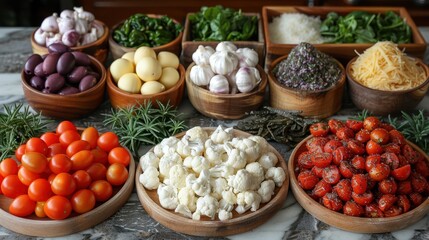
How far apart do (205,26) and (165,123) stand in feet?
1.99

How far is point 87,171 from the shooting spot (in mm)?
1585

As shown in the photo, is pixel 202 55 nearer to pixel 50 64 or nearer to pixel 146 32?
pixel 146 32

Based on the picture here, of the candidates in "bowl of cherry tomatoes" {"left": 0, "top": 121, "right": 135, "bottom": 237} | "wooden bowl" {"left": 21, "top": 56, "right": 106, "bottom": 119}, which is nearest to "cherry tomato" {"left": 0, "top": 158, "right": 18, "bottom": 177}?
"bowl of cherry tomatoes" {"left": 0, "top": 121, "right": 135, "bottom": 237}

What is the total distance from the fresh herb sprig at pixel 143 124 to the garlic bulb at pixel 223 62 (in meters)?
0.22

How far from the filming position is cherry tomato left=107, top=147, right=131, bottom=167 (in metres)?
1.66

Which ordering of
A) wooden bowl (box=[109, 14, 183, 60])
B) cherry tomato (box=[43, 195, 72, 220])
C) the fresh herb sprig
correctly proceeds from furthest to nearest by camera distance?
wooden bowl (box=[109, 14, 183, 60]) → the fresh herb sprig → cherry tomato (box=[43, 195, 72, 220])

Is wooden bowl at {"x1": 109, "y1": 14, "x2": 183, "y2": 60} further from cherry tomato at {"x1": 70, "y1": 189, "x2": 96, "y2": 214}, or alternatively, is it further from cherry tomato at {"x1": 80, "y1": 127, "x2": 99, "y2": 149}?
cherry tomato at {"x1": 70, "y1": 189, "x2": 96, "y2": 214}

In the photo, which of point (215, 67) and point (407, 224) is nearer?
point (407, 224)

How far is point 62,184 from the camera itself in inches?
57.7

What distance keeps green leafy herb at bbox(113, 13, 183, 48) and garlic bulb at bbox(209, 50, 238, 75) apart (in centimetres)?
37

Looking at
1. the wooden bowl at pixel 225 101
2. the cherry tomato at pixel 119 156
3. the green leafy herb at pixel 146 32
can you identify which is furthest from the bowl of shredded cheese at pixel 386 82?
the cherry tomato at pixel 119 156

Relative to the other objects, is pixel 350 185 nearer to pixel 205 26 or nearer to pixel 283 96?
pixel 283 96

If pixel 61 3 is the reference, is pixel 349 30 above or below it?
above

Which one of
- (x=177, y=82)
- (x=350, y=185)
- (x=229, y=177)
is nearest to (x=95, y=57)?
(x=177, y=82)
